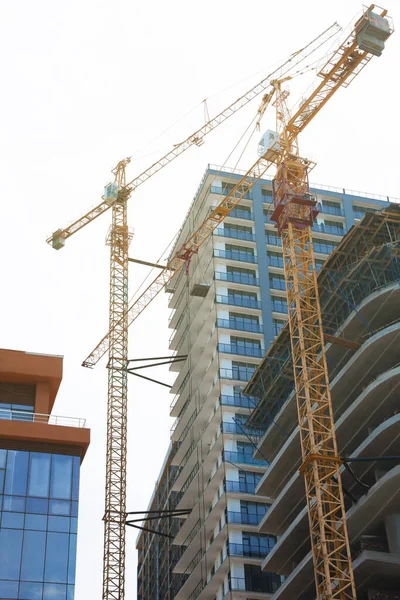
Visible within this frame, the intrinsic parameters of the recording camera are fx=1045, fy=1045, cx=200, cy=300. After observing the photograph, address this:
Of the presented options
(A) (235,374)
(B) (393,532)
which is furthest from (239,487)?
(B) (393,532)

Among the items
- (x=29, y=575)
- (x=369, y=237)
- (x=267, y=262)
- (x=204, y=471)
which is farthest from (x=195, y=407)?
(x=29, y=575)

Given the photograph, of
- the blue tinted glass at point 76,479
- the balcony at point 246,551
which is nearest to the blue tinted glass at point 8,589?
the blue tinted glass at point 76,479

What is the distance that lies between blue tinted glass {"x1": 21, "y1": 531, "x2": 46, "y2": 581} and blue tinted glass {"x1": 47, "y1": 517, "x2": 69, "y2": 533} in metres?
0.61

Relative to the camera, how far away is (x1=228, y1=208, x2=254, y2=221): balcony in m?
121

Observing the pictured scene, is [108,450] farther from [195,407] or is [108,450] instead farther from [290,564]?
[290,564]

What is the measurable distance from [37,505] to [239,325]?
57.0 m

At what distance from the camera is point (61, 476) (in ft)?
196

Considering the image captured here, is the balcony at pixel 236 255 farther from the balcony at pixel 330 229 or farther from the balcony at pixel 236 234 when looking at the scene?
the balcony at pixel 330 229

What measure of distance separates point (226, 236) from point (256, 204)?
21.2 feet

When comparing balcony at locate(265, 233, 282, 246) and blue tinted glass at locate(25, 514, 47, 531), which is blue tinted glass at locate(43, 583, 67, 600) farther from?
balcony at locate(265, 233, 282, 246)

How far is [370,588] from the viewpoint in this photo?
71.2 meters

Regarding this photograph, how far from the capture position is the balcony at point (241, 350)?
110 metres

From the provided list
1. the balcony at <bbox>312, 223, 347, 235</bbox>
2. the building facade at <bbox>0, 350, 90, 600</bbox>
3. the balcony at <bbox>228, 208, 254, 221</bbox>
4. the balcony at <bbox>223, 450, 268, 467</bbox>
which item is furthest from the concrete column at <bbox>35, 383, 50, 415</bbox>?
the balcony at <bbox>312, 223, 347, 235</bbox>

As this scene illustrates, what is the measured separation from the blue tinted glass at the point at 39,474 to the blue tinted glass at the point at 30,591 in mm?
5164
